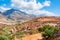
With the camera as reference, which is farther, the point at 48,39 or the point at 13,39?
the point at 13,39

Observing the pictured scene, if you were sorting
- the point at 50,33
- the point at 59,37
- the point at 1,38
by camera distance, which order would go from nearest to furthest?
the point at 59,37 → the point at 1,38 → the point at 50,33

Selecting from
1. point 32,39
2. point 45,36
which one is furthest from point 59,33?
point 32,39

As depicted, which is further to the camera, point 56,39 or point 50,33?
point 50,33

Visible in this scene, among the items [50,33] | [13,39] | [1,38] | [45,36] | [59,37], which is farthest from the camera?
[13,39]

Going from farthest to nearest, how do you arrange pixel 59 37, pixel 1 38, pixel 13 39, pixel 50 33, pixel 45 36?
pixel 13 39 < pixel 45 36 < pixel 50 33 < pixel 1 38 < pixel 59 37

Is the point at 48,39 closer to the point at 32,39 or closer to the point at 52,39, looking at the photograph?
the point at 52,39

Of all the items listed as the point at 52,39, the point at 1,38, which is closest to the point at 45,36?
the point at 52,39

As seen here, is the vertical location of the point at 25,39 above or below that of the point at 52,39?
above

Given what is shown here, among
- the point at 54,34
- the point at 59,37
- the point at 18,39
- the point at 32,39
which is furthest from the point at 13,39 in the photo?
the point at 59,37

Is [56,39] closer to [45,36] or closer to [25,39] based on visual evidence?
[45,36]
